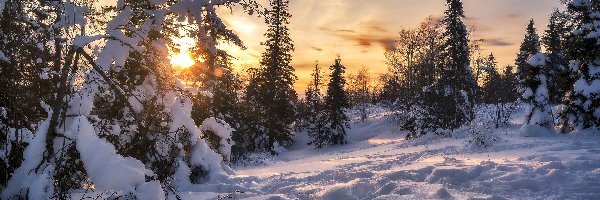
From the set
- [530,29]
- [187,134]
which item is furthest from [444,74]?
[187,134]

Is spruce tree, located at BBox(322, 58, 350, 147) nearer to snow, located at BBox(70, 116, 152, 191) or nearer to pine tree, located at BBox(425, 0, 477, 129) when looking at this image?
pine tree, located at BBox(425, 0, 477, 129)

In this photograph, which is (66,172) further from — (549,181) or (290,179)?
(549,181)

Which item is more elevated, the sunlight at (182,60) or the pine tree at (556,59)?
the pine tree at (556,59)

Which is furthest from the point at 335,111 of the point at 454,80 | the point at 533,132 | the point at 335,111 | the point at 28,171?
the point at 28,171

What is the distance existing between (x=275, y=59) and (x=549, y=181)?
82.3 ft

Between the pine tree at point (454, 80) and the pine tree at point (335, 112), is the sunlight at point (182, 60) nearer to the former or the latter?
the pine tree at point (454, 80)

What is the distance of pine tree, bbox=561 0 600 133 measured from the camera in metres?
14.9

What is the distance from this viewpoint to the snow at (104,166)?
3.23m

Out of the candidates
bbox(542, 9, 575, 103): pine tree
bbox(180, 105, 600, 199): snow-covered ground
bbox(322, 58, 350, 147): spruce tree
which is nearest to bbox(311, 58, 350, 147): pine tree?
bbox(322, 58, 350, 147): spruce tree

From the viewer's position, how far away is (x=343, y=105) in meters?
32.3

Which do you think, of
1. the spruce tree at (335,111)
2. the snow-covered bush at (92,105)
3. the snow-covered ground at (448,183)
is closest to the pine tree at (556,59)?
the snow-covered ground at (448,183)

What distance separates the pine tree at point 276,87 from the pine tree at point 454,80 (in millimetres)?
10239

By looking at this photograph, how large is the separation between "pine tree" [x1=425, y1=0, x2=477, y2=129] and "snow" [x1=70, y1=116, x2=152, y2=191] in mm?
25896

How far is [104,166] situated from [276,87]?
27.5m
